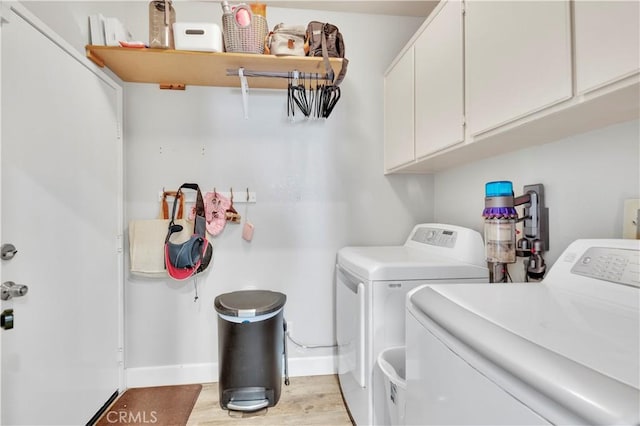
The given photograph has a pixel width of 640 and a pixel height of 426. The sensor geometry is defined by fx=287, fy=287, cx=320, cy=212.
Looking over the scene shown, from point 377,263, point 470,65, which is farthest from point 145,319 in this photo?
point 470,65

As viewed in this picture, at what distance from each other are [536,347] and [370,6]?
2.33 metres

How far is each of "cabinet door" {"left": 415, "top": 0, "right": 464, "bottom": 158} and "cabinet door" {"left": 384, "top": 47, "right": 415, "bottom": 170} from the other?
0.09m

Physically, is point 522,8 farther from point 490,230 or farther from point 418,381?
point 418,381

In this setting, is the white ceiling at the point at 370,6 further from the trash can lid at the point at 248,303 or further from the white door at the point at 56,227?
the trash can lid at the point at 248,303

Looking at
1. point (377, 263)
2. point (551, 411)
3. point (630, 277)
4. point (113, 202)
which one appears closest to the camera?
point (551, 411)

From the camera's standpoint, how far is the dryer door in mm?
1356

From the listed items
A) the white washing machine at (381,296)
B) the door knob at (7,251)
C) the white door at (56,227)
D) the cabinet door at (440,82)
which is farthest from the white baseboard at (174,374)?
the cabinet door at (440,82)

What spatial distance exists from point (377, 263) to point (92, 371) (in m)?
1.70

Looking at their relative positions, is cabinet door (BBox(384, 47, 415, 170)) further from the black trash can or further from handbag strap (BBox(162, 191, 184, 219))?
handbag strap (BBox(162, 191, 184, 219))

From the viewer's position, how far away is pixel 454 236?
1550 millimetres

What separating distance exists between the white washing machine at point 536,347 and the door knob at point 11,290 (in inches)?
56.6

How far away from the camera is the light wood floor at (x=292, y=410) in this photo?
5.35 feet

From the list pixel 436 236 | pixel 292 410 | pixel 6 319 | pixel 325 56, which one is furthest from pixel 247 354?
pixel 325 56

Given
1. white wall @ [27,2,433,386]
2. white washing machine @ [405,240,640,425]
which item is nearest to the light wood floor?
white wall @ [27,2,433,386]
